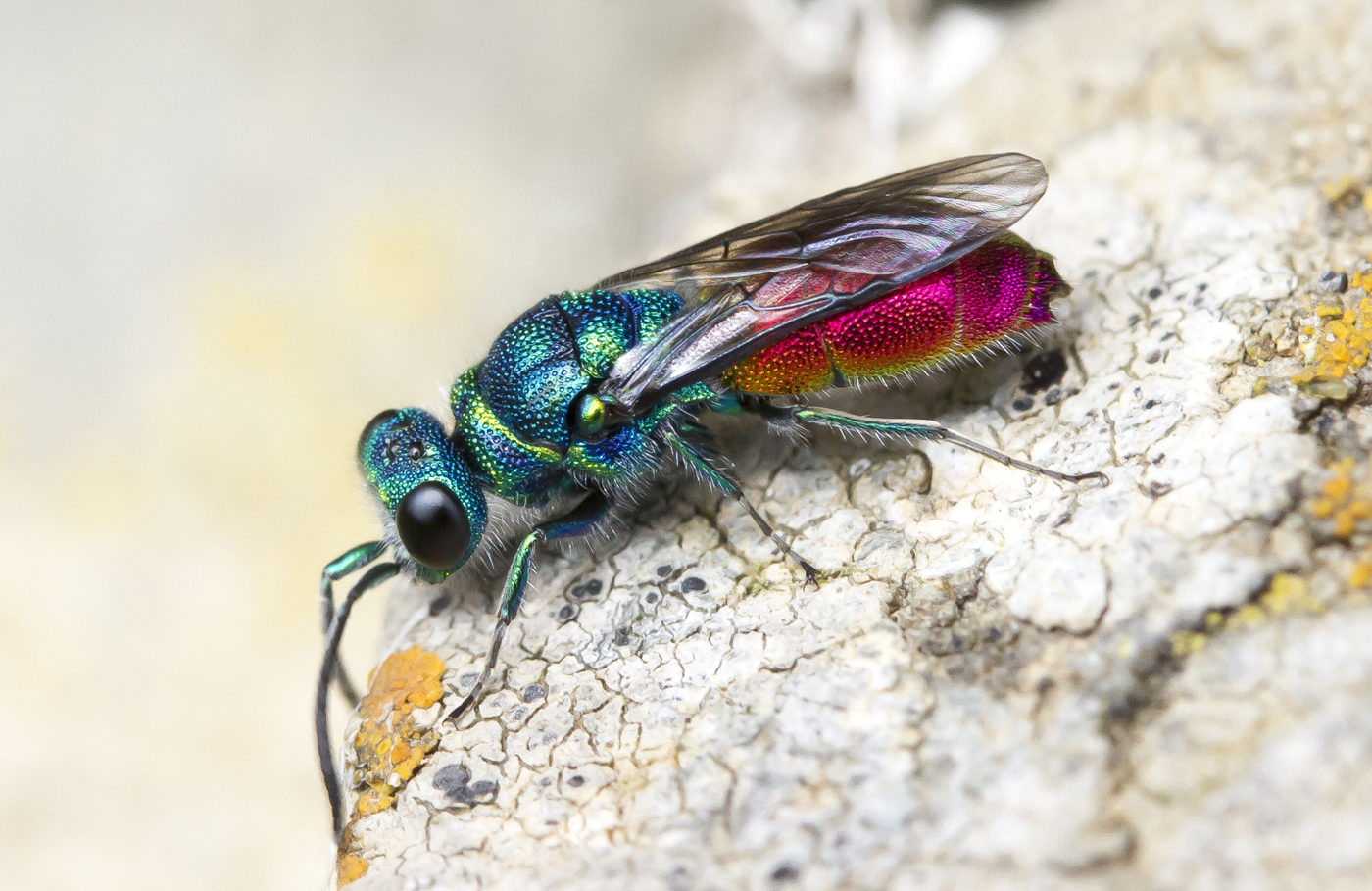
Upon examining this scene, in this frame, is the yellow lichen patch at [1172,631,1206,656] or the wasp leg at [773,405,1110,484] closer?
the yellow lichen patch at [1172,631,1206,656]

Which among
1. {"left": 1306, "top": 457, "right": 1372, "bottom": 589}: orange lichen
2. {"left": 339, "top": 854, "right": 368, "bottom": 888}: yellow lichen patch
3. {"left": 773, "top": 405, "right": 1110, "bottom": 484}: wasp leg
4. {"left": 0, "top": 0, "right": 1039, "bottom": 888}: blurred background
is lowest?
{"left": 1306, "top": 457, "right": 1372, "bottom": 589}: orange lichen

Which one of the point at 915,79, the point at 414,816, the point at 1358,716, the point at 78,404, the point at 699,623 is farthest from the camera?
the point at 78,404

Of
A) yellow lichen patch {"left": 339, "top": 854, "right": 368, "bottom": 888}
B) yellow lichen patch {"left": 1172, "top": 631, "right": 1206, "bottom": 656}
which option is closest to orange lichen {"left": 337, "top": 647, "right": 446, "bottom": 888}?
yellow lichen patch {"left": 339, "top": 854, "right": 368, "bottom": 888}

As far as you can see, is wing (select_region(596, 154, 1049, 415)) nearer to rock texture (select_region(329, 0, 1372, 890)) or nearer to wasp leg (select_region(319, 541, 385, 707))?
rock texture (select_region(329, 0, 1372, 890))

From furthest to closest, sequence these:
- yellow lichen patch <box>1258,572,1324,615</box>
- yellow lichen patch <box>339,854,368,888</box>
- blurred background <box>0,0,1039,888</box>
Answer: blurred background <box>0,0,1039,888</box> → yellow lichen patch <box>339,854,368,888</box> → yellow lichen patch <box>1258,572,1324,615</box>

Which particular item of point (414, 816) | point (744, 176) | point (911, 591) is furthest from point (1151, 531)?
point (744, 176)

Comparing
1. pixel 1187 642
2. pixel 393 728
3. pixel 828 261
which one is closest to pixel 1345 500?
pixel 1187 642

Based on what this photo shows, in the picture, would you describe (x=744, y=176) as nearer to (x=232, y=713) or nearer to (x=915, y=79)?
(x=915, y=79)
